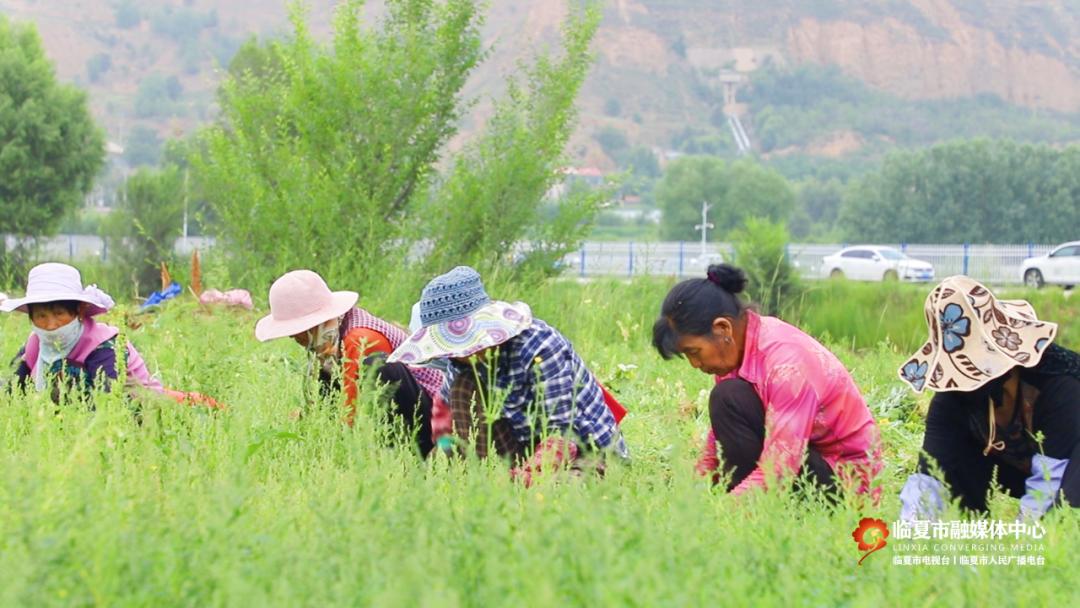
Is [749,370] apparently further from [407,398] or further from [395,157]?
[395,157]

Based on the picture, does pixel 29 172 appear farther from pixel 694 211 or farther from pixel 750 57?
pixel 750 57

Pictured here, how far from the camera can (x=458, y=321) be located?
160 inches

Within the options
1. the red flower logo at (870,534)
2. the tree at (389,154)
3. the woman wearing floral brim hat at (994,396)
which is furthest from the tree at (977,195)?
the red flower logo at (870,534)

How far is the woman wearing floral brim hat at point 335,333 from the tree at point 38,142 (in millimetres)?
15827

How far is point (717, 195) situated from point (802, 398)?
7509cm

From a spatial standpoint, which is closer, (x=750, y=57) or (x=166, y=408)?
(x=166, y=408)

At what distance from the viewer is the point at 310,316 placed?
474cm

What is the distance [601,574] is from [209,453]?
75.4 inches

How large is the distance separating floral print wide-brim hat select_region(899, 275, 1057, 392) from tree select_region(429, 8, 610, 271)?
6691mm

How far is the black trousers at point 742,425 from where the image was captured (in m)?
3.85

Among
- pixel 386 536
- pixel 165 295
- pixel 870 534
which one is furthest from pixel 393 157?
pixel 386 536

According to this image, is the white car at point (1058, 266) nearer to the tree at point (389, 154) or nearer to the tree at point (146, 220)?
the tree at point (146, 220)

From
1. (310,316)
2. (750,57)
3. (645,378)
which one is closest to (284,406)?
(310,316)

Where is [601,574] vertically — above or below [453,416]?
above
